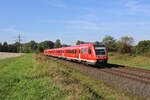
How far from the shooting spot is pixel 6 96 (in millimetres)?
6043

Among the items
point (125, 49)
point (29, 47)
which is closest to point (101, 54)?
point (125, 49)

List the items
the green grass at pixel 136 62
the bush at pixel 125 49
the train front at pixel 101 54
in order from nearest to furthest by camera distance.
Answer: the train front at pixel 101 54 → the green grass at pixel 136 62 → the bush at pixel 125 49

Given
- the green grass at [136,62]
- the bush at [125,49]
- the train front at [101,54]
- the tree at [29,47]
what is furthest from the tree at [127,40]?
the tree at [29,47]

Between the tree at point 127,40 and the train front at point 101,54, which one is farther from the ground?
the tree at point 127,40

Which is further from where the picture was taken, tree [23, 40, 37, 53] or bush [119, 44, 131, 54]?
tree [23, 40, 37, 53]

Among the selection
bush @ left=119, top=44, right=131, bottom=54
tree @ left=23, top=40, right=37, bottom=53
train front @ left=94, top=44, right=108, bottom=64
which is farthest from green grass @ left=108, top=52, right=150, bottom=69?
tree @ left=23, top=40, right=37, bottom=53

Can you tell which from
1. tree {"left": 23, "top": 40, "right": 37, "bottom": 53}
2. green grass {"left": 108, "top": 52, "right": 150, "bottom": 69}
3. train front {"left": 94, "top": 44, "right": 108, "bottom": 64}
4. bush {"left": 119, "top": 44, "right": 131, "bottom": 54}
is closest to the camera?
train front {"left": 94, "top": 44, "right": 108, "bottom": 64}

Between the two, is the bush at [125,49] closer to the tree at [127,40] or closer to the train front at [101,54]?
the tree at [127,40]

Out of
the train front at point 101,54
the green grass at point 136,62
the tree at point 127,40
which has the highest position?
the tree at point 127,40

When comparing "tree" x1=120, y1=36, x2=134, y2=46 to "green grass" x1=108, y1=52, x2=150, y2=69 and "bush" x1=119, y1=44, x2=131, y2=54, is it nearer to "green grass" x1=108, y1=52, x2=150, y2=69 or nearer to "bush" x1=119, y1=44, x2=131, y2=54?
"bush" x1=119, y1=44, x2=131, y2=54

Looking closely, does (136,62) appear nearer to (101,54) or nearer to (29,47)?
(101,54)

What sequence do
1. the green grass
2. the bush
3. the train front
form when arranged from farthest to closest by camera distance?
Result: 1. the bush
2. the green grass
3. the train front

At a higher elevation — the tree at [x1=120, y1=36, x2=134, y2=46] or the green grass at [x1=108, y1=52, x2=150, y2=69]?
the tree at [x1=120, y1=36, x2=134, y2=46]

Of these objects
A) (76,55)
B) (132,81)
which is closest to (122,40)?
(76,55)
